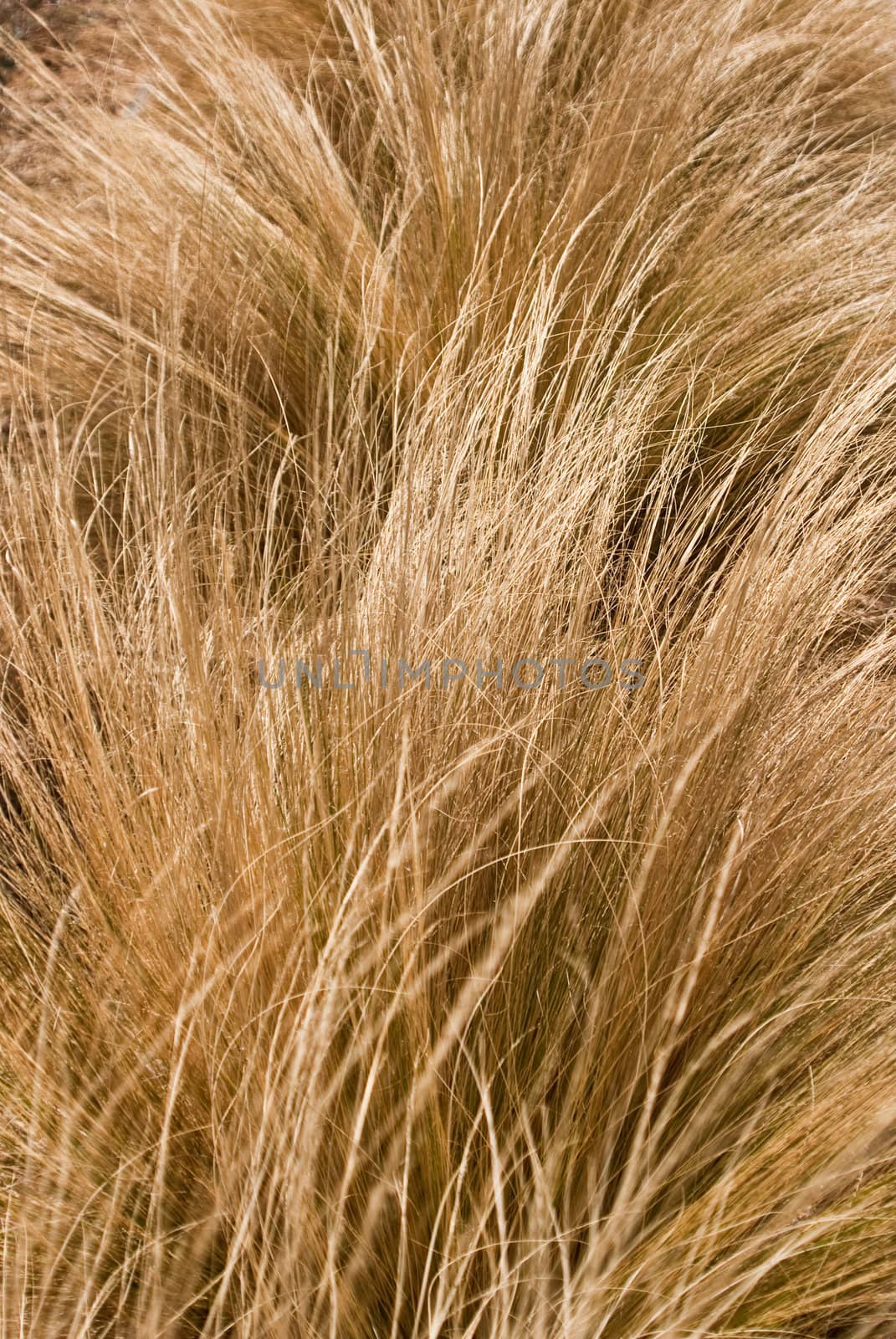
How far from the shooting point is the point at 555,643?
3.36 feet

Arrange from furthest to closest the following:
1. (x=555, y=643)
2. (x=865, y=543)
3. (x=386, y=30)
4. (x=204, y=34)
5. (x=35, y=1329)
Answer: (x=386, y=30), (x=204, y=34), (x=865, y=543), (x=555, y=643), (x=35, y=1329)

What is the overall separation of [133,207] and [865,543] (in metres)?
1.27

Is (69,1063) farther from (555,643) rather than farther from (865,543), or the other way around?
(865,543)

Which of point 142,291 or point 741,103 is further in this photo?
point 741,103

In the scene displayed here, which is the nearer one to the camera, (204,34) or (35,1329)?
(35,1329)

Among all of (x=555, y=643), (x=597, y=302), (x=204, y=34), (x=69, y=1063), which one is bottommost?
(x=69, y=1063)

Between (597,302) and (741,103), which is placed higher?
(741,103)

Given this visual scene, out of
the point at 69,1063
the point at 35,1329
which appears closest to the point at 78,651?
the point at 69,1063

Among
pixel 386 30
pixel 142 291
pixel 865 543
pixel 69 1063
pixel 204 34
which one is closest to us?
pixel 69 1063

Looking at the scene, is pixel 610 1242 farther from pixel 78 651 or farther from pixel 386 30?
pixel 386 30

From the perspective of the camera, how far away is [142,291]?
1.62 m

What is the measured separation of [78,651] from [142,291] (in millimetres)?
828

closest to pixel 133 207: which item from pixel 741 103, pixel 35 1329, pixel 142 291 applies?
pixel 142 291

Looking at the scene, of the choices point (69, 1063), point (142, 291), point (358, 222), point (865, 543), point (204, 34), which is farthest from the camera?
point (204, 34)
